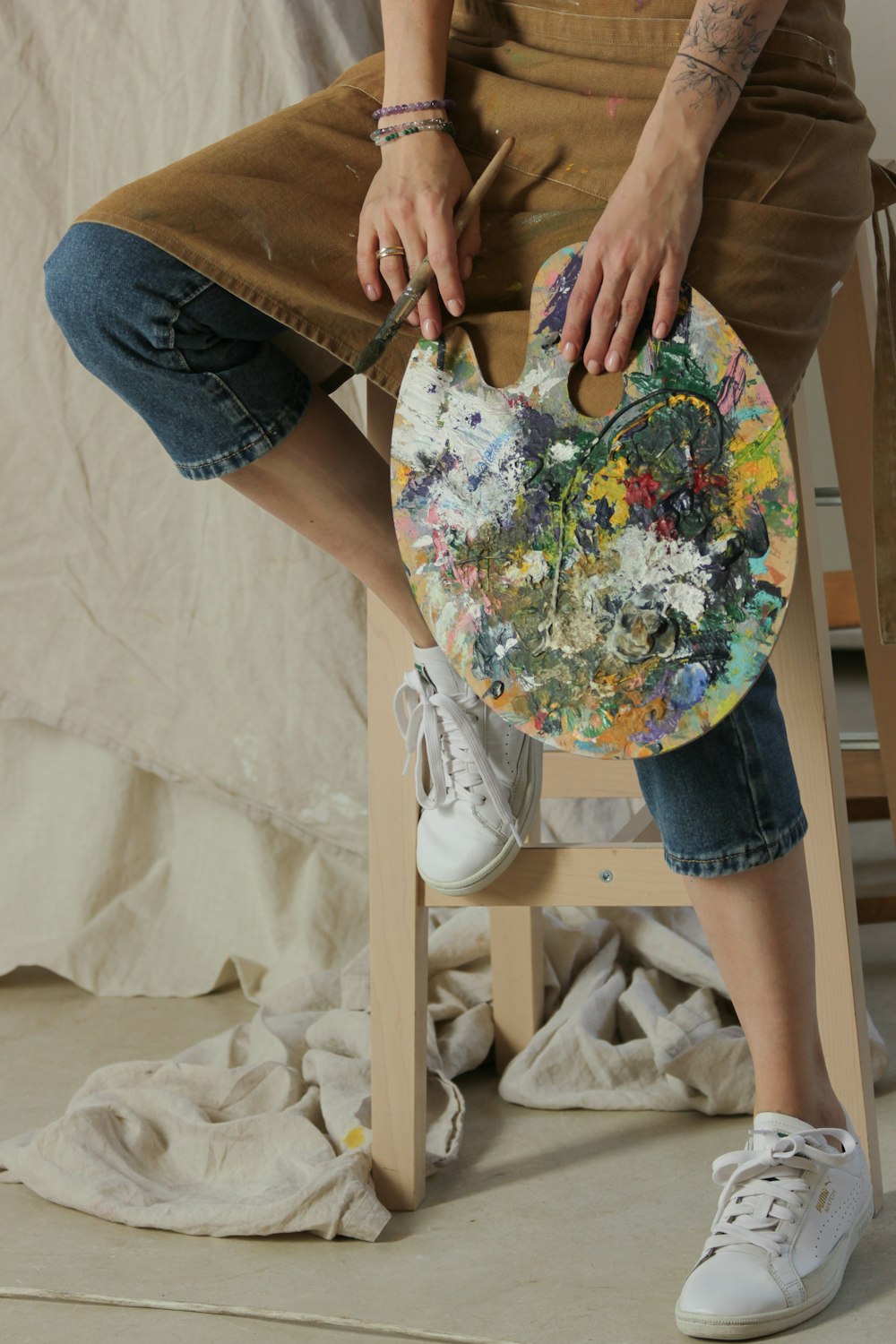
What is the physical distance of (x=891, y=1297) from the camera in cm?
89

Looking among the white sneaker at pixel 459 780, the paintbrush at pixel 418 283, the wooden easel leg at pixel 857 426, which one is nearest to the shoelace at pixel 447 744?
the white sneaker at pixel 459 780

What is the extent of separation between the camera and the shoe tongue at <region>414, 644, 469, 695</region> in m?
1.06

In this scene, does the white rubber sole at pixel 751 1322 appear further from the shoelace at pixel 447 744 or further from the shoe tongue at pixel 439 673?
the shoe tongue at pixel 439 673

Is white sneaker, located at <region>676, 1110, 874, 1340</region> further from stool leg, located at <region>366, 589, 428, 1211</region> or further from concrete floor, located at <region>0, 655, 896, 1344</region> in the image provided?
stool leg, located at <region>366, 589, 428, 1211</region>

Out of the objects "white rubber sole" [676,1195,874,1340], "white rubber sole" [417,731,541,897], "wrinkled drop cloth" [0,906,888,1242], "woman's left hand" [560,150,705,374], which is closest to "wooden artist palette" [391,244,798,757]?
"woman's left hand" [560,150,705,374]

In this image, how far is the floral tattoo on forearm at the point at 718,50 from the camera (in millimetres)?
851

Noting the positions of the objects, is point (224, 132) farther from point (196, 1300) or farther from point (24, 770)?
point (196, 1300)

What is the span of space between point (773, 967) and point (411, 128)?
64 cm

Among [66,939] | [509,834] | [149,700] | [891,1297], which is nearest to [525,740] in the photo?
[509,834]

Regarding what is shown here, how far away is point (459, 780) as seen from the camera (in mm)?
1068

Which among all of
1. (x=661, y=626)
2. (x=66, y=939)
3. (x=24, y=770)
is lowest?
(x=66, y=939)

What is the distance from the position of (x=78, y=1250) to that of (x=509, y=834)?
47 centimetres

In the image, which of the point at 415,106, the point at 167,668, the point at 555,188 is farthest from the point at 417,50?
the point at 167,668

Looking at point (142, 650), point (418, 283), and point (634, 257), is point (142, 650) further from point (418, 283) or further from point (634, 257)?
point (634, 257)
